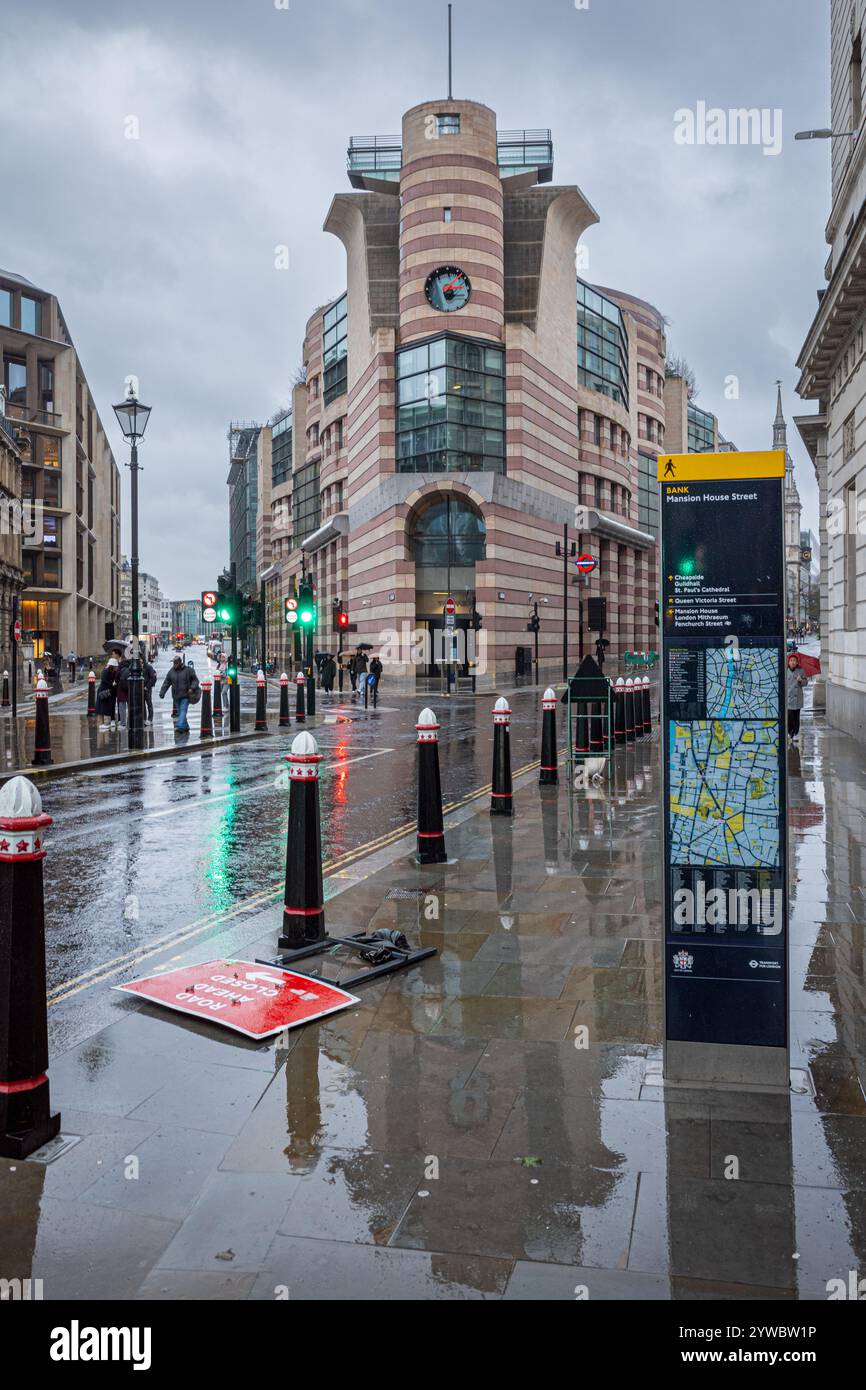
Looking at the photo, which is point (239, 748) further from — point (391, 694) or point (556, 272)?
point (556, 272)

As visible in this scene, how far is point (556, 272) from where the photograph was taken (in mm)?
58156

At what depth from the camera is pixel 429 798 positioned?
8.52 metres

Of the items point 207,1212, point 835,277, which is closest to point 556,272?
point 835,277

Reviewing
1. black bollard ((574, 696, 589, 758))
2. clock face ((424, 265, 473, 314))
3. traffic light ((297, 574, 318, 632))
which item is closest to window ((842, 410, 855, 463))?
black bollard ((574, 696, 589, 758))

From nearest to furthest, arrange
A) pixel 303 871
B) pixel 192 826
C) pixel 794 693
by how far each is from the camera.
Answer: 1. pixel 303 871
2. pixel 192 826
3. pixel 794 693

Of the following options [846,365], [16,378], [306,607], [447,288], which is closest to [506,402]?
[447,288]

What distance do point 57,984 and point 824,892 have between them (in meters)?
5.55

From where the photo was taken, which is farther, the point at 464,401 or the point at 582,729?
the point at 464,401

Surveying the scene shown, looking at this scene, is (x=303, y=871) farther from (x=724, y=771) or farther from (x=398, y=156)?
(x=398, y=156)

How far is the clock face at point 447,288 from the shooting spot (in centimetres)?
5138

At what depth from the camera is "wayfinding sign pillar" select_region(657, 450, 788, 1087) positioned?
160 inches

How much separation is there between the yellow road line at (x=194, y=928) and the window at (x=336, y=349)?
61.5 m

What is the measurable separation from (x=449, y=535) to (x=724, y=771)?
50.2 m

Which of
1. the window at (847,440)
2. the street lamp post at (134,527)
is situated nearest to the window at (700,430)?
the window at (847,440)
